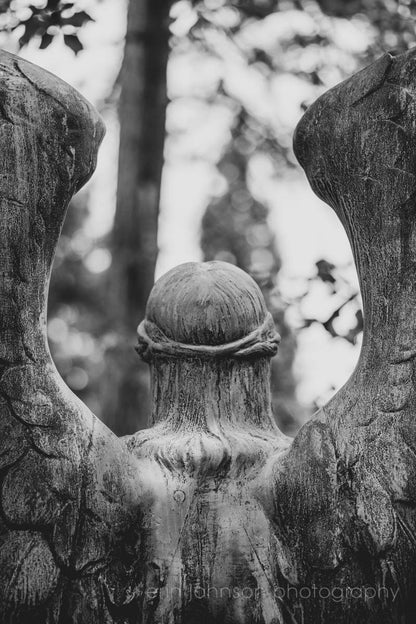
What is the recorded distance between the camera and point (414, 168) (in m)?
2.50

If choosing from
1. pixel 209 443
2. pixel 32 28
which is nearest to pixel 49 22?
pixel 32 28

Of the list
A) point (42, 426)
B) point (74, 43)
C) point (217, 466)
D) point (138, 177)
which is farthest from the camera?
point (138, 177)

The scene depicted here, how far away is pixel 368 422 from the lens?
250 centimetres

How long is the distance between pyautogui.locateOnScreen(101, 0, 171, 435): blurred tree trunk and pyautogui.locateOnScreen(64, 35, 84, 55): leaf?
2.59m

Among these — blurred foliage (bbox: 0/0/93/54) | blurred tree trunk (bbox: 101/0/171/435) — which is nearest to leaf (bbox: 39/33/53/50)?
blurred foliage (bbox: 0/0/93/54)

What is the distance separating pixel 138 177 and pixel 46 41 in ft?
8.86

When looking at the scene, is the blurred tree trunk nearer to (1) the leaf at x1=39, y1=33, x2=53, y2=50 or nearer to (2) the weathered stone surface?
(1) the leaf at x1=39, y1=33, x2=53, y2=50

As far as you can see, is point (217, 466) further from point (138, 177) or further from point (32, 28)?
point (138, 177)

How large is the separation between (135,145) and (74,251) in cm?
644

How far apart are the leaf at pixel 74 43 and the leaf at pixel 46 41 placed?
0.22 feet

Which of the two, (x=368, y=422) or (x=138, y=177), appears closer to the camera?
(x=368, y=422)

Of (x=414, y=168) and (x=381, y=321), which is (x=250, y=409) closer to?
(x=381, y=321)

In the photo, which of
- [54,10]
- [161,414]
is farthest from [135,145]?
[161,414]

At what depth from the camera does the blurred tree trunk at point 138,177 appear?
6.46 meters
